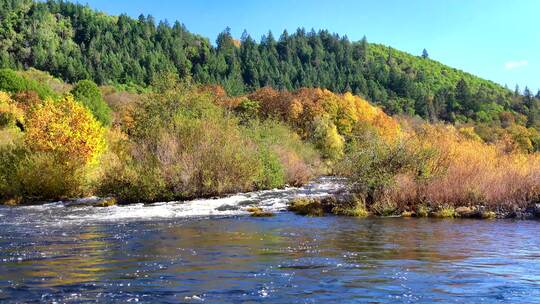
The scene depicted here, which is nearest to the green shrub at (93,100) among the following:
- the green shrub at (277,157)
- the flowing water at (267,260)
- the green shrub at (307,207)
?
the green shrub at (277,157)

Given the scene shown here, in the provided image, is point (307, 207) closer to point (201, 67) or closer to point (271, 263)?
point (271, 263)

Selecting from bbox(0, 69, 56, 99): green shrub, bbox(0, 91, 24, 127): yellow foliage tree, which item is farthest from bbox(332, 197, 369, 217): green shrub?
bbox(0, 69, 56, 99): green shrub

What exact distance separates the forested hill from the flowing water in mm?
132970

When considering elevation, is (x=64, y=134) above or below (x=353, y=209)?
above

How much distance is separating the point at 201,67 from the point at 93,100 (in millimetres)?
91514

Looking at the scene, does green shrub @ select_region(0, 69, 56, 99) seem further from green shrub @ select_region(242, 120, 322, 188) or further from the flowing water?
the flowing water

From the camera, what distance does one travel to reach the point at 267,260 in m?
15.2

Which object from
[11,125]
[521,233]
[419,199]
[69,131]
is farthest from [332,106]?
[521,233]

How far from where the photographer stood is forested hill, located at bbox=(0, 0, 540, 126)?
507ft

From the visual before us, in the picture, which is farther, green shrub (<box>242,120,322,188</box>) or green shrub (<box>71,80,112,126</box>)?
green shrub (<box>71,80,112,126</box>)

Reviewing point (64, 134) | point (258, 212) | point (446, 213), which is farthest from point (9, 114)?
point (446, 213)

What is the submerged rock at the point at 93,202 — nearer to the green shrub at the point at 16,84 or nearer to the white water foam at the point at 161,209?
the white water foam at the point at 161,209

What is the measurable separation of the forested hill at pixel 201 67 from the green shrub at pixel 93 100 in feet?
180

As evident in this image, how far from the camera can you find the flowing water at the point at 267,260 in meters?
11.2
